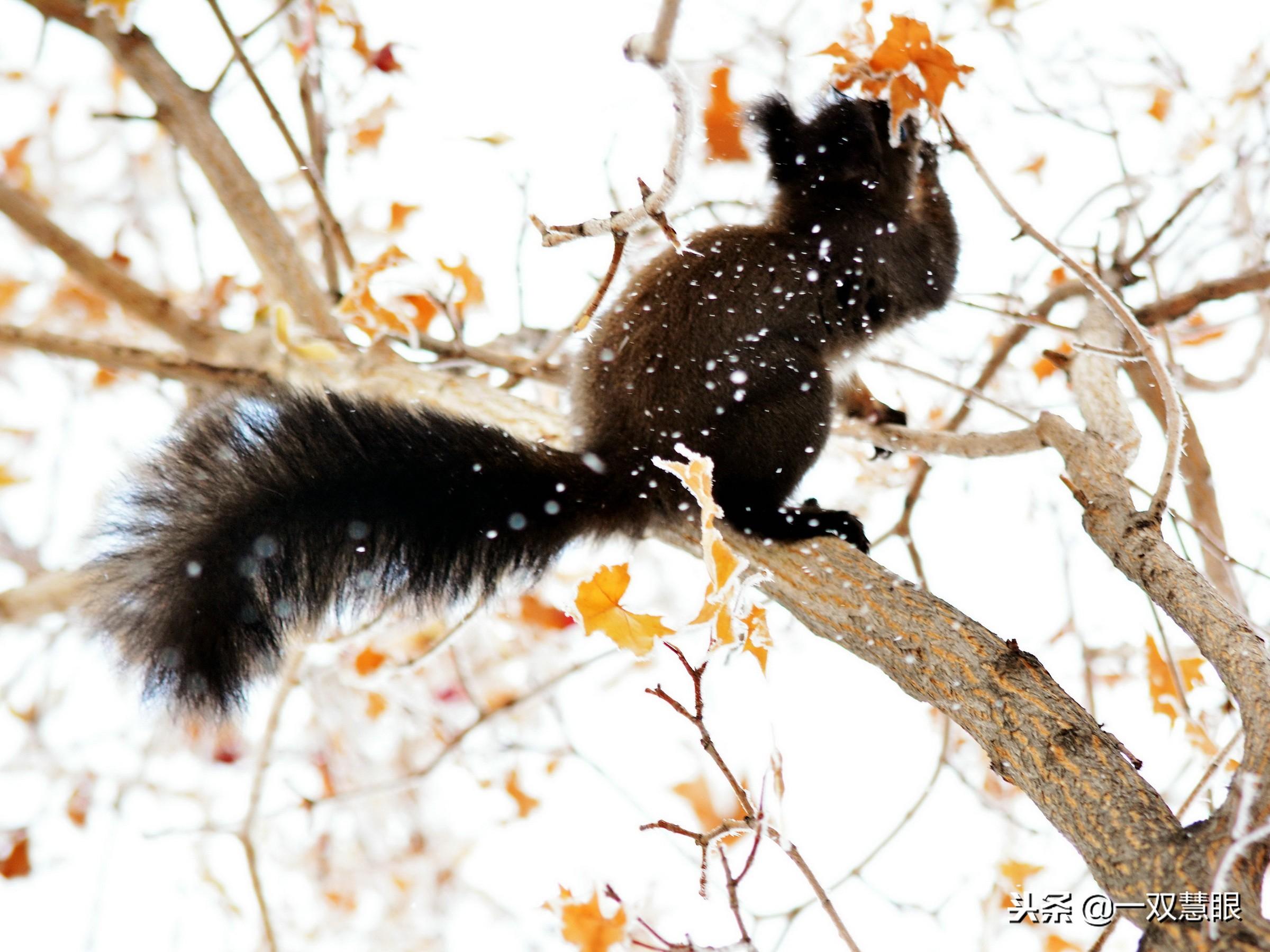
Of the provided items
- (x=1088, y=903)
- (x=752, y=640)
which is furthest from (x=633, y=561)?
(x=1088, y=903)

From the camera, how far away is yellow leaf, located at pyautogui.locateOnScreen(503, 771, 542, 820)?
3.26 m

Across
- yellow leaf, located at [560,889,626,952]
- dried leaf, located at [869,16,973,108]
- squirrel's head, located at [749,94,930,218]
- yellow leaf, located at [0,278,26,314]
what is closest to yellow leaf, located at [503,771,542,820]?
yellow leaf, located at [560,889,626,952]

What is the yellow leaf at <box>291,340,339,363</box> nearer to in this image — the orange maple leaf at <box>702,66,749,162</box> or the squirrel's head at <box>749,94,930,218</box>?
the orange maple leaf at <box>702,66,749,162</box>

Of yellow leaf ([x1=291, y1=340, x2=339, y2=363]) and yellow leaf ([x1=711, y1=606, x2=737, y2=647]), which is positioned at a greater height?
yellow leaf ([x1=291, y1=340, x2=339, y2=363])

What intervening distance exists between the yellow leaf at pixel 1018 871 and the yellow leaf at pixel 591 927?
39.5 inches

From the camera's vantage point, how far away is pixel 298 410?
2008 mm

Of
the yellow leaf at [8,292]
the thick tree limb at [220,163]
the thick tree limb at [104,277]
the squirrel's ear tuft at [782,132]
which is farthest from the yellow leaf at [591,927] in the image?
the yellow leaf at [8,292]

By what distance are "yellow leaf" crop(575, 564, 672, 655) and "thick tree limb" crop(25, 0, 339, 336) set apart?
1.57 meters

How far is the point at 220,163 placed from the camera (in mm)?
2885

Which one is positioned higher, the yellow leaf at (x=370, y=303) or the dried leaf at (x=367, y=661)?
the yellow leaf at (x=370, y=303)

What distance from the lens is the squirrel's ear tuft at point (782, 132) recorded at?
2.75 metres

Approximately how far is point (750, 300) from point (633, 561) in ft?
2.20

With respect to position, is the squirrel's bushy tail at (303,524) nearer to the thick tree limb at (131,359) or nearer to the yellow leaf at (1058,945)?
the thick tree limb at (131,359)

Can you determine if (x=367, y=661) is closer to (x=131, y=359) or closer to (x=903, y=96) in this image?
(x=131, y=359)
